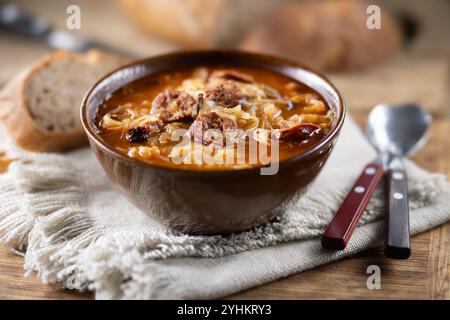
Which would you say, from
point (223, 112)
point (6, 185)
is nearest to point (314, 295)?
point (223, 112)

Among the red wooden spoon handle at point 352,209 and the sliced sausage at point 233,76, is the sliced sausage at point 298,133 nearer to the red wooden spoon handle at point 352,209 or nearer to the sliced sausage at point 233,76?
the red wooden spoon handle at point 352,209

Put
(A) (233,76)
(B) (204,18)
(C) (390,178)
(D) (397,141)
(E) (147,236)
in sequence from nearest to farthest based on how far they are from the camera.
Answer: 1. (E) (147,236)
2. (C) (390,178)
3. (A) (233,76)
4. (D) (397,141)
5. (B) (204,18)

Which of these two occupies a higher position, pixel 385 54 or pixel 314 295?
pixel 385 54

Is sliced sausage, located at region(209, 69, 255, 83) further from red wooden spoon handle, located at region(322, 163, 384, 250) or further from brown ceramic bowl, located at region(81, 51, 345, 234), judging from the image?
red wooden spoon handle, located at region(322, 163, 384, 250)

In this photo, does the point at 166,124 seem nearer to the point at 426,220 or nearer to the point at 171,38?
the point at 426,220

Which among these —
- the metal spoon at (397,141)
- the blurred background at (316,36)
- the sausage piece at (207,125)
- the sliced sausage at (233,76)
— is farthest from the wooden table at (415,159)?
the sliced sausage at (233,76)

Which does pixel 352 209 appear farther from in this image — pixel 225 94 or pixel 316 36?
pixel 316 36

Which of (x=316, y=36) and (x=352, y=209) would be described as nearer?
(x=352, y=209)

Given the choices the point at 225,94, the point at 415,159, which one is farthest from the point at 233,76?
the point at 415,159
